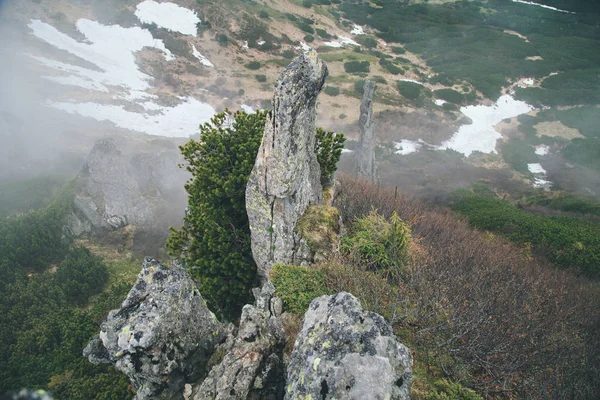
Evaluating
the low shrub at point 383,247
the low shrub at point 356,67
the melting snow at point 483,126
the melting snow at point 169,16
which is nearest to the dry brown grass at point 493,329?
the low shrub at point 383,247

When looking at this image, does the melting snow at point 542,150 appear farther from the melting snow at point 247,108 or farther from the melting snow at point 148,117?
the melting snow at point 148,117

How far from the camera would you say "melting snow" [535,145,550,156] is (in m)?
43.1

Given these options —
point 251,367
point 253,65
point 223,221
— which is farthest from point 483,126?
point 251,367

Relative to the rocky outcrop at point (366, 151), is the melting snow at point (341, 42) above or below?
above

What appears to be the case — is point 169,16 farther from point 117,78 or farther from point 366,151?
point 366,151

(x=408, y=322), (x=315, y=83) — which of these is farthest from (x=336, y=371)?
(x=315, y=83)

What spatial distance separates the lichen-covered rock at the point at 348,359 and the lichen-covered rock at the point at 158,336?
2.72 m

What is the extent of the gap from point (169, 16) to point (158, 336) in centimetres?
6503

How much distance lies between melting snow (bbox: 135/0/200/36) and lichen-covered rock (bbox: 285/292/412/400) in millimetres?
62543

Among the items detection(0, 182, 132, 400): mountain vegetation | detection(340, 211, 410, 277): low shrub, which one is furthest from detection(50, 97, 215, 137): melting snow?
detection(340, 211, 410, 277): low shrub

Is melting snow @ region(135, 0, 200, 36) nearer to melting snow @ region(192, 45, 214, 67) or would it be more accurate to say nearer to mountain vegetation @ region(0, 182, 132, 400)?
melting snow @ region(192, 45, 214, 67)

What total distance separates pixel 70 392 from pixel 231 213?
29.6 feet

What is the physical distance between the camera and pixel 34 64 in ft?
130

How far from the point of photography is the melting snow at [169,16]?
181 feet
